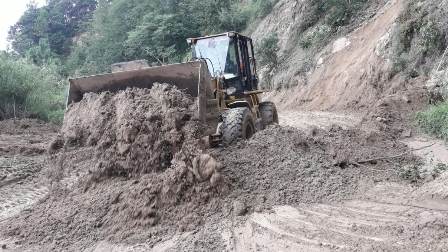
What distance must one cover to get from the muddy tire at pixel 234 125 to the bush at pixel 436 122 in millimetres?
4116

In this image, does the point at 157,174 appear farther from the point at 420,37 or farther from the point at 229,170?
the point at 420,37

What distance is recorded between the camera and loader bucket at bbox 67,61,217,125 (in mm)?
8219

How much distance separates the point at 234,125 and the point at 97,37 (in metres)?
40.1

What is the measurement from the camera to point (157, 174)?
7.04 meters

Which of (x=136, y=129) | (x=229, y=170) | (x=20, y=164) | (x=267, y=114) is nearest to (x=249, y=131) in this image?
(x=267, y=114)

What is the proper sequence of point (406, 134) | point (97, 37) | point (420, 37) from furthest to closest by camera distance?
point (97, 37) → point (420, 37) → point (406, 134)

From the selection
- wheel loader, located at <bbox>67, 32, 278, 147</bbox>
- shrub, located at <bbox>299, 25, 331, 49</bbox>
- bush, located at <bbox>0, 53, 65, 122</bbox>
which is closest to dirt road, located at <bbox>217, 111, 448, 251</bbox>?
wheel loader, located at <bbox>67, 32, 278, 147</bbox>

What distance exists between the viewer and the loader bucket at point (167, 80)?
Answer: 822cm

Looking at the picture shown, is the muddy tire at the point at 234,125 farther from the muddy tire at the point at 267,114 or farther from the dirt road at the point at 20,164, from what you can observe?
the dirt road at the point at 20,164

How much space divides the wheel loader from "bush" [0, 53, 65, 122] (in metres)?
11.3

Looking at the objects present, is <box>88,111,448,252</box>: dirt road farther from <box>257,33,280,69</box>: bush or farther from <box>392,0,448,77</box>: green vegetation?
<box>257,33,280,69</box>: bush

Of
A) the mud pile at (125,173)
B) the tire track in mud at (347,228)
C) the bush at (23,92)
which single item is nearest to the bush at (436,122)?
the tire track in mud at (347,228)

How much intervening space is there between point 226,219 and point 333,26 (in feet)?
57.2

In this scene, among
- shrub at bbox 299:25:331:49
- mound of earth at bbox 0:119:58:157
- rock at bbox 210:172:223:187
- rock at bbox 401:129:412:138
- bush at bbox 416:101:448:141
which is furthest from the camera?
shrub at bbox 299:25:331:49
